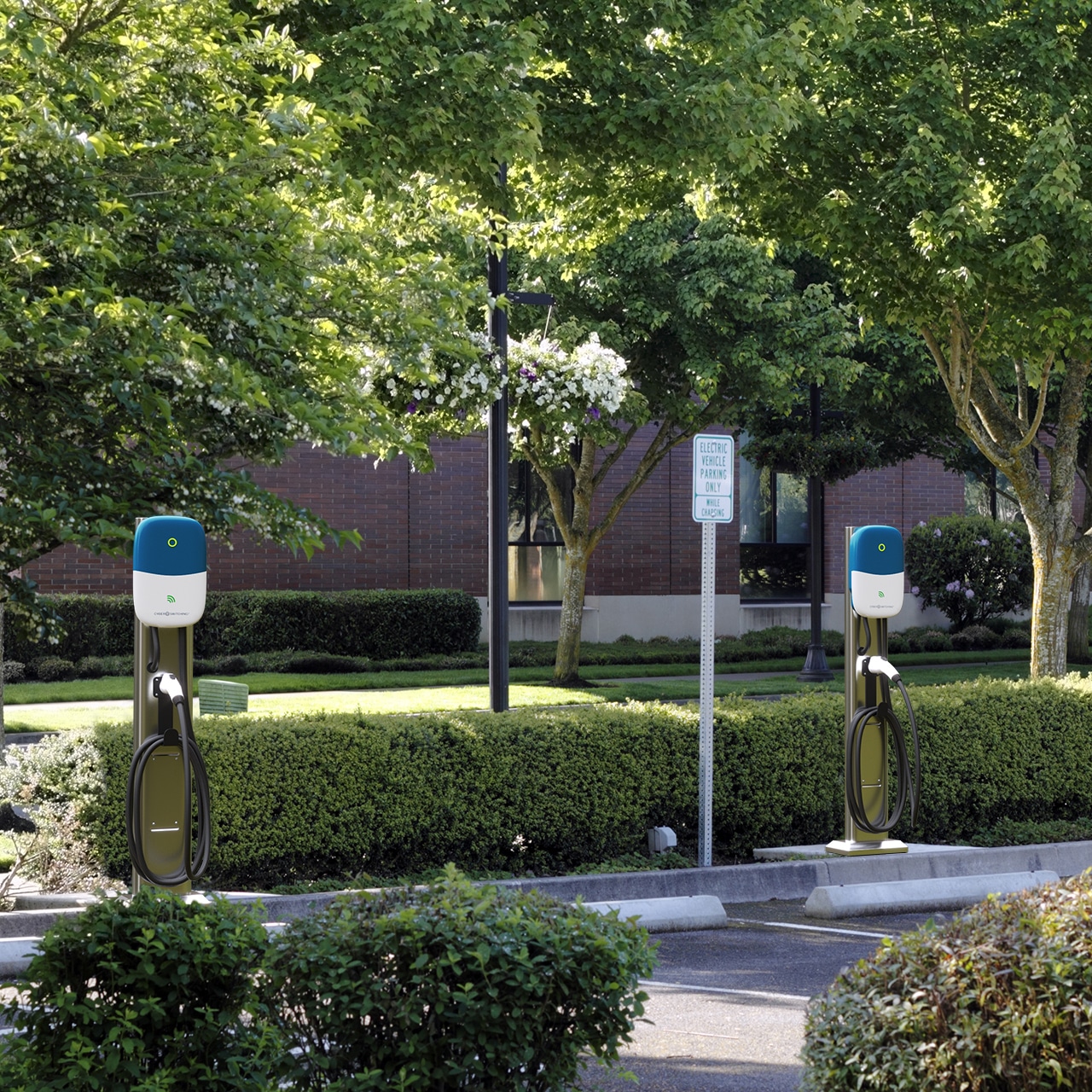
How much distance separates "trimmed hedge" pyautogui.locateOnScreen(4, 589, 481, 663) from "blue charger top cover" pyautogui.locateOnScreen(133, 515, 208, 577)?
50.8ft

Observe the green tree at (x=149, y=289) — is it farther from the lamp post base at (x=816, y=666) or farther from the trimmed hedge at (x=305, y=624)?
the lamp post base at (x=816, y=666)

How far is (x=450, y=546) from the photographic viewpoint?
2611cm

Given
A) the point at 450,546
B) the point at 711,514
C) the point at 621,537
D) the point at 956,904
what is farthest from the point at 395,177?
the point at 621,537

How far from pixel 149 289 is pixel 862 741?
5.71 meters

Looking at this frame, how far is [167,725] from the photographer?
→ 21.6 feet

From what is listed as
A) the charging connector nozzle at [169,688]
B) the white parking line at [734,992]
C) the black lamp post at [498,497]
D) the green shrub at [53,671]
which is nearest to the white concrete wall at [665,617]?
the green shrub at [53,671]

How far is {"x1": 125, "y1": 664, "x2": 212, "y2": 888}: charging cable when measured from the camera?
6383mm

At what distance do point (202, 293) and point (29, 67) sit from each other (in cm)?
109

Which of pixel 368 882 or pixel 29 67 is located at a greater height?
pixel 29 67

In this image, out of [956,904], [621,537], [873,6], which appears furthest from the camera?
[621,537]

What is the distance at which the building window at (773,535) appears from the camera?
29859 millimetres

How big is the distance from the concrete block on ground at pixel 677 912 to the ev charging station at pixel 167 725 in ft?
8.84

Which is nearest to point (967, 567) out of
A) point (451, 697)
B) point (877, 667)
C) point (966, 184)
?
point (451, 697)

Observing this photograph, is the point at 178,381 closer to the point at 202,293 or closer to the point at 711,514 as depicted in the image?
the point at 202,293
